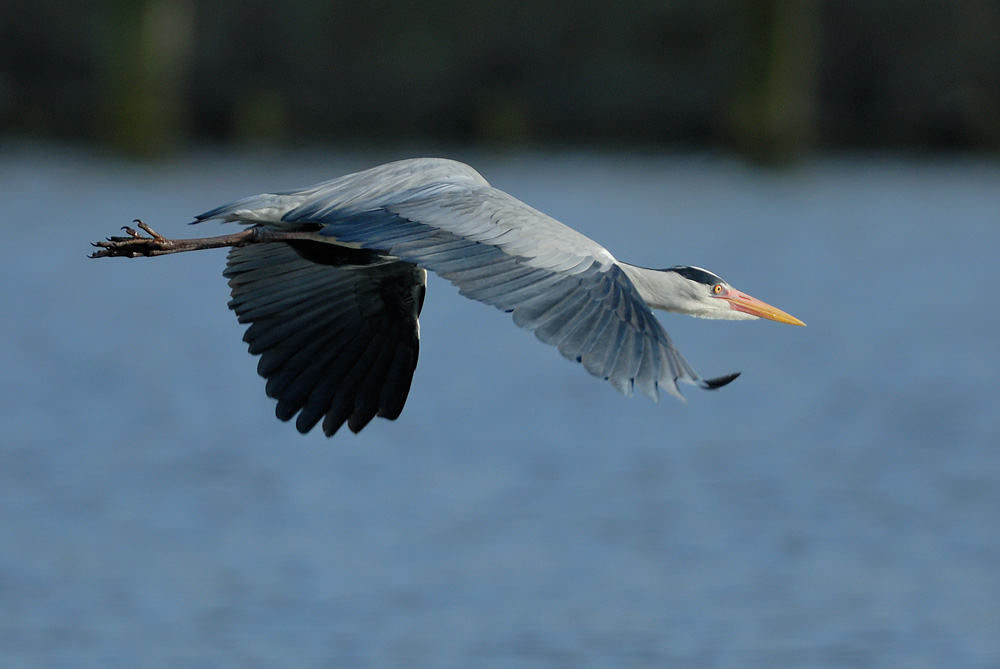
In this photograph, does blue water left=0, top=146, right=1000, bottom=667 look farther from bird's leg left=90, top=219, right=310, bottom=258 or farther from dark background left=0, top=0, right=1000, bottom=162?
dark background left=0, top=0, right=1000, bottom=162

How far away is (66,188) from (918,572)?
1422 cm

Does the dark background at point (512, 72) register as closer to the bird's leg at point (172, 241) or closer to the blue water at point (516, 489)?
the blue water at point (516, 489)

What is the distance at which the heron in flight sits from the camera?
3996mm

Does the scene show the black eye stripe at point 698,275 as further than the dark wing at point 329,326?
No

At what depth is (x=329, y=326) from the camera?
5.37m

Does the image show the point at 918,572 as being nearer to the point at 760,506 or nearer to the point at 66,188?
the point at 760,506

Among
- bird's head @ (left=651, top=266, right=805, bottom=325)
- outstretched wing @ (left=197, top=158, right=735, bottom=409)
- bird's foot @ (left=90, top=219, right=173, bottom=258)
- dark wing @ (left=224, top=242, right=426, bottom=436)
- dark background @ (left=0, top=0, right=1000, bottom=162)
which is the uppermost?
outstretched wing @ (left=197, top=158, right=735, bottom=409)

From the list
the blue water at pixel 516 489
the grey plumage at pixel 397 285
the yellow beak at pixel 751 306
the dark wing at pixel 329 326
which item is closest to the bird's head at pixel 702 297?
the yellow beak at pixel 751 306

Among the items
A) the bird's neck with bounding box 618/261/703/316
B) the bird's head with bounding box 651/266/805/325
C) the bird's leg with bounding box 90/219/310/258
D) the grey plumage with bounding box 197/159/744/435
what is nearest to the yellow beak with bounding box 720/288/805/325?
the bird's head with bounding box 651/266/805/325

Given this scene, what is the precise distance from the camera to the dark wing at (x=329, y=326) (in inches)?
208

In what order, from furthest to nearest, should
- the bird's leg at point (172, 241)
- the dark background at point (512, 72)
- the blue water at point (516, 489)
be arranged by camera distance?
the dark background at point (512, 72) → the blue water at point (516, 489) → the bird's leg at point (172, 241)

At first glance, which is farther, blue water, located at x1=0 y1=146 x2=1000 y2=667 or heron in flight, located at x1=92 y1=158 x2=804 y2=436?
blue water, located at x1=0 y1=146 x2=1000 y2=667

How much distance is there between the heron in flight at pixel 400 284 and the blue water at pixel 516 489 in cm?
190

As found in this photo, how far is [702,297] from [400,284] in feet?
3.34
